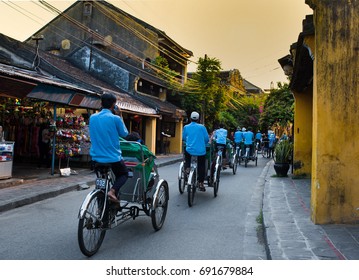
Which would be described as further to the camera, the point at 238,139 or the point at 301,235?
the point at 238,139

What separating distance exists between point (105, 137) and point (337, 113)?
3.47m

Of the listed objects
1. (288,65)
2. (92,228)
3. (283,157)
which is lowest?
(92,228)

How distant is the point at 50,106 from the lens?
14.1 m

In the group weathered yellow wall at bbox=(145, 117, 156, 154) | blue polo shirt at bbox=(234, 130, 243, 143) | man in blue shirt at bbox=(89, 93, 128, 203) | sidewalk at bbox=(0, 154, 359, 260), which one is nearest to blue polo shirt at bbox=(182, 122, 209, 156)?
sidewalk at bbox=(0, 154, 359, 260)

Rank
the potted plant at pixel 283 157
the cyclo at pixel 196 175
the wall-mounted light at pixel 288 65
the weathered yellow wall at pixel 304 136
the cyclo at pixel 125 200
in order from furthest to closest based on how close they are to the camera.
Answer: the potted plant at pixel 283 157
the wall-mounted light at pixel 288 65
the weathered yellow wall at pixel 304 136
the cyclo at pixel 196 175
the cyclo at pixel 125 200

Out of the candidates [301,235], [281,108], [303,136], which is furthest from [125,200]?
[281,108]

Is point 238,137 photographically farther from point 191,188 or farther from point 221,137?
point 191,188

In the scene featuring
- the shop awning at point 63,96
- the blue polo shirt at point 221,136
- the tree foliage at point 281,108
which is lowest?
the blue polo shirt at point 221,136

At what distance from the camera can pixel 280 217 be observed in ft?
20.3

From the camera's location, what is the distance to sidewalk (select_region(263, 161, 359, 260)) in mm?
4203

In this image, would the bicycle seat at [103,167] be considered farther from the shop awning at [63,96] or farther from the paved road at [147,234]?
the shop awning at [63,96]

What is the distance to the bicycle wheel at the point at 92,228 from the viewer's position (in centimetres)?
404

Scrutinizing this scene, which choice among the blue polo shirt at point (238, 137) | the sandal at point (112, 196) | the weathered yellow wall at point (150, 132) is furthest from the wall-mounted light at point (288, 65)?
the weathered yellow wall at point (150, 132)

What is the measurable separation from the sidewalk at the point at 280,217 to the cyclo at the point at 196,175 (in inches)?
39.9
